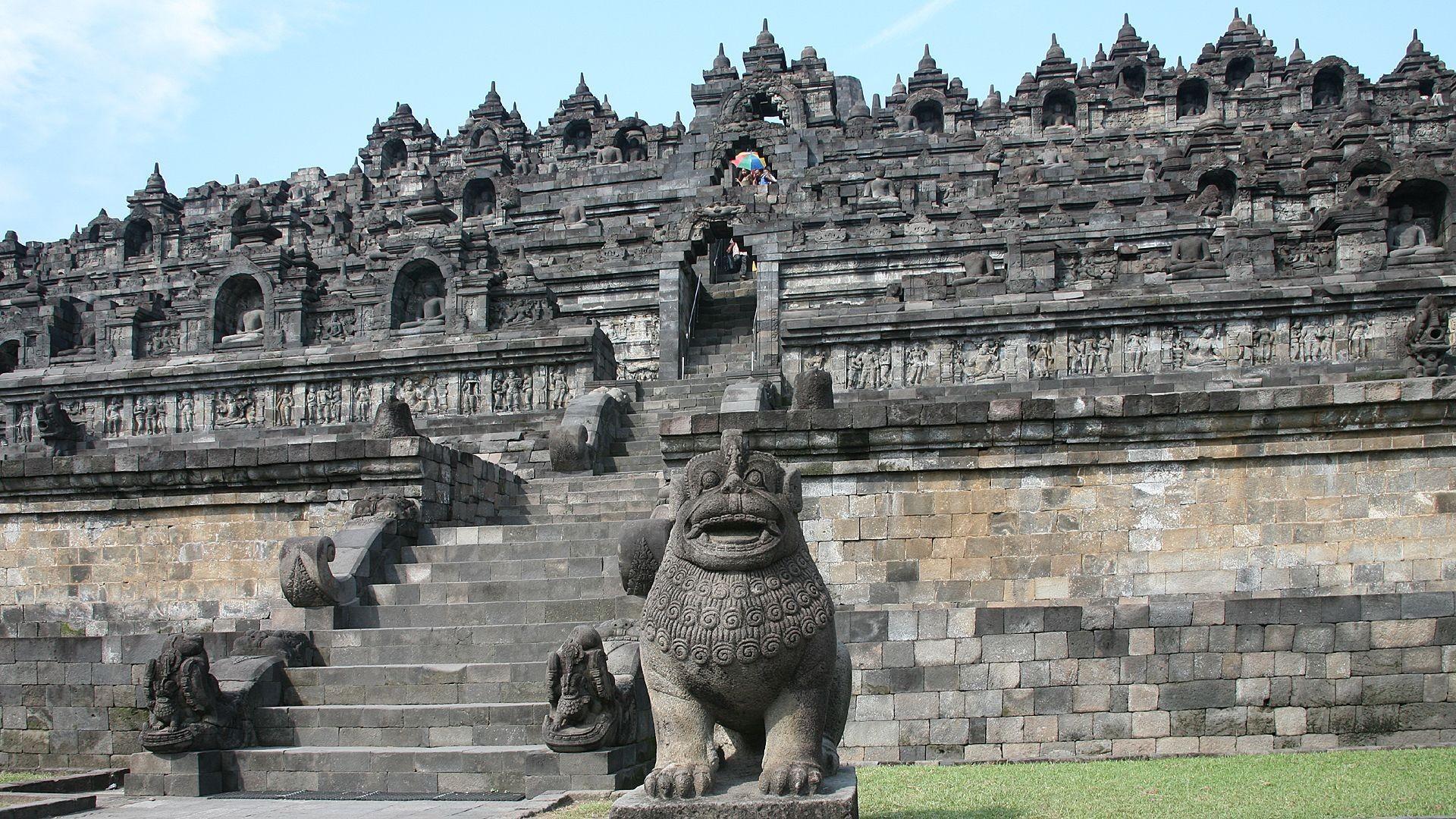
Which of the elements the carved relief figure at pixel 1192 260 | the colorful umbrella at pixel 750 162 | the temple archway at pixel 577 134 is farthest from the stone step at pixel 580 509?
the temple archway at pixel 577 134

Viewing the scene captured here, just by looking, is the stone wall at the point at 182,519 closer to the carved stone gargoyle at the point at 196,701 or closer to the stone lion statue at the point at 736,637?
the carved stone gargoyle at the point at 196,701

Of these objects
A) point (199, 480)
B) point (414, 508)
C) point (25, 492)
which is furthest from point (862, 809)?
point (25, 492)

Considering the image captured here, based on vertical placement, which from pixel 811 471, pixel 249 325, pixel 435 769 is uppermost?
pixel 249 325

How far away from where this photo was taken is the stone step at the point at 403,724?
988 centimetres

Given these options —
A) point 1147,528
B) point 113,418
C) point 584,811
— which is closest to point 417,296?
point 113,418

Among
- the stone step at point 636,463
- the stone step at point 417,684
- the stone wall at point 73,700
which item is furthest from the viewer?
the stone step at point 636,463

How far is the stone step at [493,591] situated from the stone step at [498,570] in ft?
0.47

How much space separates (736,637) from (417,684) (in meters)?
5.10

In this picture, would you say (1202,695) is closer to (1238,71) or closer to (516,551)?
(516,551)

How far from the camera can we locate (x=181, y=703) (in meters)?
9.86

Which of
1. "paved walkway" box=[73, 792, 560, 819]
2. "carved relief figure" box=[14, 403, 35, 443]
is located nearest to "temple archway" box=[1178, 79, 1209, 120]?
"carved relief figure" box=[14, 403, 35, 443]

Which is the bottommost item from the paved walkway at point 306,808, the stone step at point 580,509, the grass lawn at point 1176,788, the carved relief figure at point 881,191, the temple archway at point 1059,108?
the paved walkway at point 306,808

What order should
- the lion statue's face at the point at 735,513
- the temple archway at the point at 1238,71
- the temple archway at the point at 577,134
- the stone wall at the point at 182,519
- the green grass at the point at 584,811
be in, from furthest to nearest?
the temple archway at the point at 577,134 → the temple archway at the point at 1238,71 → the stone wall at the point at 182,519 → the green grass at the point at 584,811 → the lion statue's face at the point at 735,513

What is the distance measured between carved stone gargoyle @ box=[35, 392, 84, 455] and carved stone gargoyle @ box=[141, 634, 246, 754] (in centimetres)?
1352
